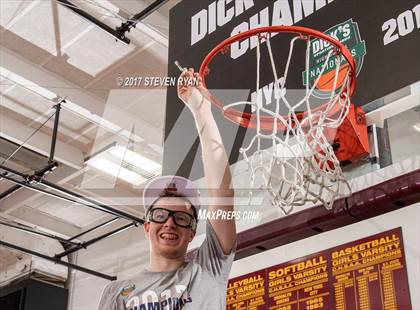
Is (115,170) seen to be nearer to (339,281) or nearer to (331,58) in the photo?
(331,58)

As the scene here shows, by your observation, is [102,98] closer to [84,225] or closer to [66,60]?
[66,60]

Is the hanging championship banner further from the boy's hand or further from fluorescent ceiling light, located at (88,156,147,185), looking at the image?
fluorescent ceiling light, located at (88,156,147,185)

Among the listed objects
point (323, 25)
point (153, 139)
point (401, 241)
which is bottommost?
point (401, 241)

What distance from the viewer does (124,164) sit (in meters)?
6.62

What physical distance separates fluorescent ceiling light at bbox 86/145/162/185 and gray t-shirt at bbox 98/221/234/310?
4.11 m

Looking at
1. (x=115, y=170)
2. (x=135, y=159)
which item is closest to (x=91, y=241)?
(x=115, y=170)

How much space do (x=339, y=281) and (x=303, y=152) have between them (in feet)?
1.96

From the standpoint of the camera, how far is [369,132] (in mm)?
2678

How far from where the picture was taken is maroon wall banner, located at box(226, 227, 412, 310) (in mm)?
2443

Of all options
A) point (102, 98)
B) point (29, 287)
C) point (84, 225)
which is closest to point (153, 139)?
point (102, 98)

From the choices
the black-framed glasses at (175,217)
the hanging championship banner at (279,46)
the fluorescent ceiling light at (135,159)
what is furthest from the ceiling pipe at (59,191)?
the black-framed glasses at (175,217)

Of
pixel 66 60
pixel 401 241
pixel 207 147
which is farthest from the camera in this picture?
pixel 66 60

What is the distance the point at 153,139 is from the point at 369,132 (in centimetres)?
377

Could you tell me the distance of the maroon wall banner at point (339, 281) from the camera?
2443 mm
